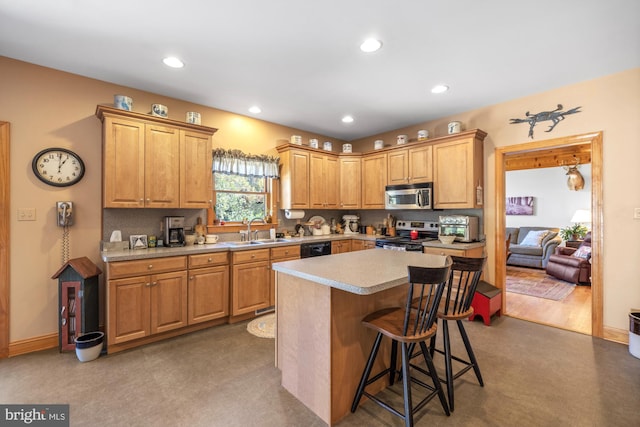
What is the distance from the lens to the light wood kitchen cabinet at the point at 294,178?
15.0 ft

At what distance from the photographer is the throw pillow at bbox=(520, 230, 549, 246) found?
21.9 ft

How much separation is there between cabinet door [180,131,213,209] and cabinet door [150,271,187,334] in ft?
2.78

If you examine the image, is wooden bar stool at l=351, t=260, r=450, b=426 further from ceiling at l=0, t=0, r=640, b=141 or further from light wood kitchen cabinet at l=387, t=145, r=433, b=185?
light wood kitchen cabinet at l=387, t=145, r=433, b=185

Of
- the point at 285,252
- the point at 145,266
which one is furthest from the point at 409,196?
the point at 145,266

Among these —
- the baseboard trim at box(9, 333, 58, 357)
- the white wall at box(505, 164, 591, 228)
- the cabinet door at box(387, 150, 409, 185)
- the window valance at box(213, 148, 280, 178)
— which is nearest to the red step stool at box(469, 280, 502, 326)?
the cabinet door at box(387, 150, 409, 185)

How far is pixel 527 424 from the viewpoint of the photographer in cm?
185

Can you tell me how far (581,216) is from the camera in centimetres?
687

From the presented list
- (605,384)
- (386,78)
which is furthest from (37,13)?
(605,384)

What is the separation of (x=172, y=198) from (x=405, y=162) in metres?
3.27

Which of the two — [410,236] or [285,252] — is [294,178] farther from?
[410,236]

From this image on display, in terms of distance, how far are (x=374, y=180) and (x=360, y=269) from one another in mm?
3138

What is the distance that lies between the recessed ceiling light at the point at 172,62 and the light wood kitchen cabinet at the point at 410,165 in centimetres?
315

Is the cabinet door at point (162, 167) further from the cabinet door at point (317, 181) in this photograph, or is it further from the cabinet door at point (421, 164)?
the cabinet door at point (421, 164)

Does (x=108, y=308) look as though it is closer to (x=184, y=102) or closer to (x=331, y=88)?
(x=184, y=102)
